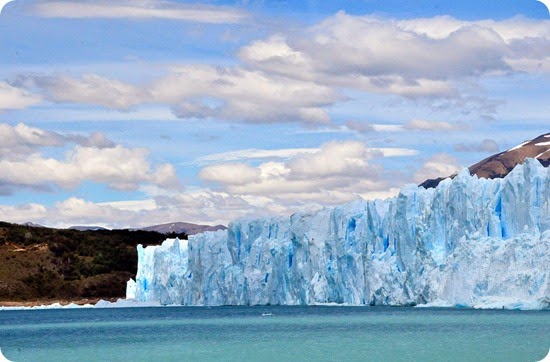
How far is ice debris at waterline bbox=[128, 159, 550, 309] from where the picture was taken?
126 ft

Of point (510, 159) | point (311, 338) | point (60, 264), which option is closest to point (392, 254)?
point (311, 338)

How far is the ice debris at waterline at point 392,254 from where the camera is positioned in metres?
38.5

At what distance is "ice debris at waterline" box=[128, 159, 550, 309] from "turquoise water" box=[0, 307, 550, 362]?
1.21 metres

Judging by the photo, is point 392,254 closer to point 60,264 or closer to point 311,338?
point 311,338

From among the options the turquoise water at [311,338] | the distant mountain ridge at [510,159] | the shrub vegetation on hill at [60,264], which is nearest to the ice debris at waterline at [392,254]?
the turquoise water at [311,338]

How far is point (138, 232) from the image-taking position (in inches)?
3999

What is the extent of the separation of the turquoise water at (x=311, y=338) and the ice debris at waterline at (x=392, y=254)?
121 centimetres

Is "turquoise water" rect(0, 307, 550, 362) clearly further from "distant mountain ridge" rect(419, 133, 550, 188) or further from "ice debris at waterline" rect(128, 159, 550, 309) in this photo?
"distant mountain ridge" rect(419, 133, 550, 188)

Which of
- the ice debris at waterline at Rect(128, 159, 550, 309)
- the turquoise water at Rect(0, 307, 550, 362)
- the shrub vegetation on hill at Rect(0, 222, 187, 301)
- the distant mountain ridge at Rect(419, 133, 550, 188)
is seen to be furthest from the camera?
the distant mountain ridge at Rect(419, 133, 550, 188)

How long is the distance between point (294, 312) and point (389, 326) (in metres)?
14.7

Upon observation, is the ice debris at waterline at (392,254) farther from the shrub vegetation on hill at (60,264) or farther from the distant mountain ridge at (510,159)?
the distant mountain ridge at (510,159)

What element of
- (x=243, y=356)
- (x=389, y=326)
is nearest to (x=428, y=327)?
(x=389, y=326)

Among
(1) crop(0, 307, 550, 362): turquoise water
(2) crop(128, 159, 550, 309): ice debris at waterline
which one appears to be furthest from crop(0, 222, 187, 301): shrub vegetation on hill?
(1) crop(0, 307, 550, 362): turquoise water

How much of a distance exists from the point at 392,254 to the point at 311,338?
15066mm
